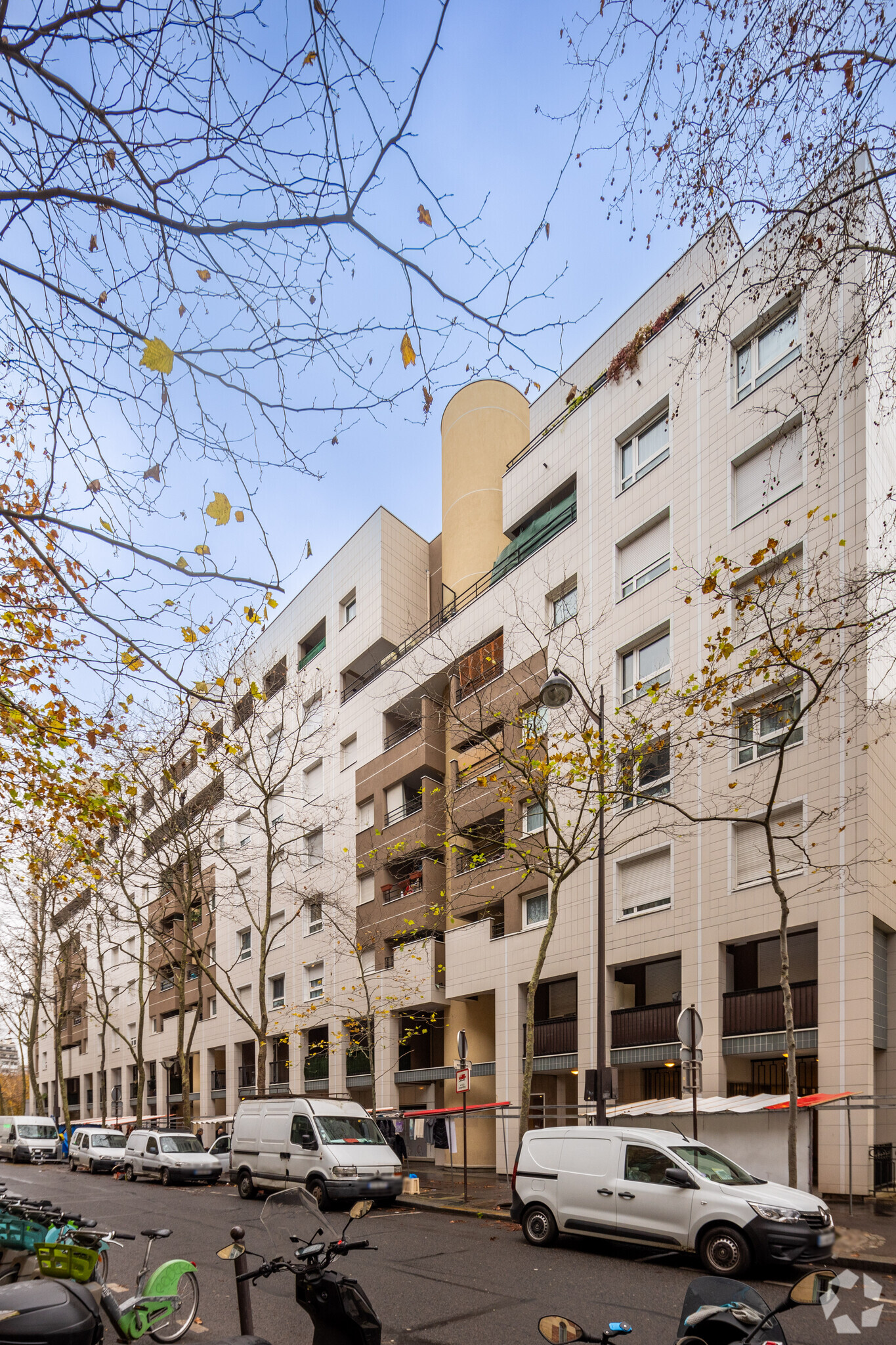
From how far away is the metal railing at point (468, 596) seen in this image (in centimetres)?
2845

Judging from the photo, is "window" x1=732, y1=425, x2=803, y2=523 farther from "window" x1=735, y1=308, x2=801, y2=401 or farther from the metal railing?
the metal railing

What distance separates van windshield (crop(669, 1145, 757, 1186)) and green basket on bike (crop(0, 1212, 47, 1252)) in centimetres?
693

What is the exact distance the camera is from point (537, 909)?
26359 mm

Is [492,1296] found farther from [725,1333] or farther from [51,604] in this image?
[51,604]

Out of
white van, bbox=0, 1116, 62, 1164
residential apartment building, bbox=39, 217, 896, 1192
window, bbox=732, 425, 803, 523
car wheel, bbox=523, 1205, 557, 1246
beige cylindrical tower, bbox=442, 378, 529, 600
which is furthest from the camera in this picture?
white van, bbox=0, 1116, 62, 1164

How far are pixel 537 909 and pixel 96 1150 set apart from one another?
17.3 meters

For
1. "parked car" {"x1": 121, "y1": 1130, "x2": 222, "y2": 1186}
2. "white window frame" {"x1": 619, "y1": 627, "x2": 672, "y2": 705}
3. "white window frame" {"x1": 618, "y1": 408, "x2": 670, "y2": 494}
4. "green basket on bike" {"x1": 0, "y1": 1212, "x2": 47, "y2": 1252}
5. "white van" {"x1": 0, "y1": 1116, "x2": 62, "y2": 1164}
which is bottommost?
"white van" {"x1": 0, "y1": 1116, "x2": 62, "y2": 1164}

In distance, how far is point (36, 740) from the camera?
9805 mm

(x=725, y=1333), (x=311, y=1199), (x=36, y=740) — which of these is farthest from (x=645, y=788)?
(x=725, y=1333)

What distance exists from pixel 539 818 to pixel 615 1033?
18.6 ft

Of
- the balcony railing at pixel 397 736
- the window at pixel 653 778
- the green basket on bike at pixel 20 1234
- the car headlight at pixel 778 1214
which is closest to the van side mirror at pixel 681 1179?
the car headlight at pixel 778 1214

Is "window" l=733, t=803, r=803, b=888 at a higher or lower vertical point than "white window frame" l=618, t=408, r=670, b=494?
lower

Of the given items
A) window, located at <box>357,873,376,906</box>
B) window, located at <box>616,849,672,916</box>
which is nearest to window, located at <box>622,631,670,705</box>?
window, located at <box>616,849,672,916</box>

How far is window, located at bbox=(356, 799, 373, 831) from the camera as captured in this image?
1430 inches
